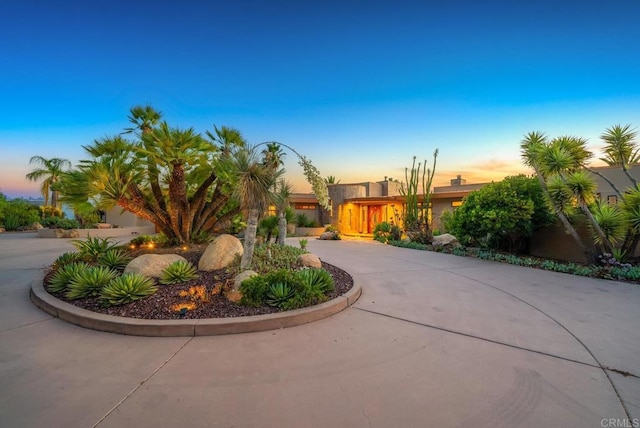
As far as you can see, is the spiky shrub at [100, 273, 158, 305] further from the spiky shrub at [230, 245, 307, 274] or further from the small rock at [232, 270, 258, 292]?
the spiky shrub at [230, 245, 307, 274]

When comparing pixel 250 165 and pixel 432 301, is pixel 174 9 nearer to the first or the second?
pixel 250 165

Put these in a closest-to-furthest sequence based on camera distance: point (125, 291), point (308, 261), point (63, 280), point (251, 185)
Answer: point (125, 291), point (63, 280), point (251, 185), point (308, 261)

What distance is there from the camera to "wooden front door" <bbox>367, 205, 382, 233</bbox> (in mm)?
21156

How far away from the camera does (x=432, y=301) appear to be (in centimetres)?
459

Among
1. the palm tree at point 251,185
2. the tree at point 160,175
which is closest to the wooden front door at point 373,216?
the tree at point 160,175

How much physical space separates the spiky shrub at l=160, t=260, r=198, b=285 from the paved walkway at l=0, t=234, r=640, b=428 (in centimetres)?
140

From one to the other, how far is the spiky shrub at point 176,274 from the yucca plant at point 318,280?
2.07 meters

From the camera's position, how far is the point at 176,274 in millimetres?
4758

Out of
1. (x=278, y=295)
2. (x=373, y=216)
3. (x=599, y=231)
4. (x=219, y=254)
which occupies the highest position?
(x=373, y=216)

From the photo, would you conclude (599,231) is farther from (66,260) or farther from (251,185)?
(66,260)

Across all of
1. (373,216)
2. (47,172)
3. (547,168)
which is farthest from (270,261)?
(47,172)

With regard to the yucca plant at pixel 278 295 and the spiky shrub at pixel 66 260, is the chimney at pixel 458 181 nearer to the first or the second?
the yucca plant at pixel 278 295

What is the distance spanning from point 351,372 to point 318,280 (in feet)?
6.91
